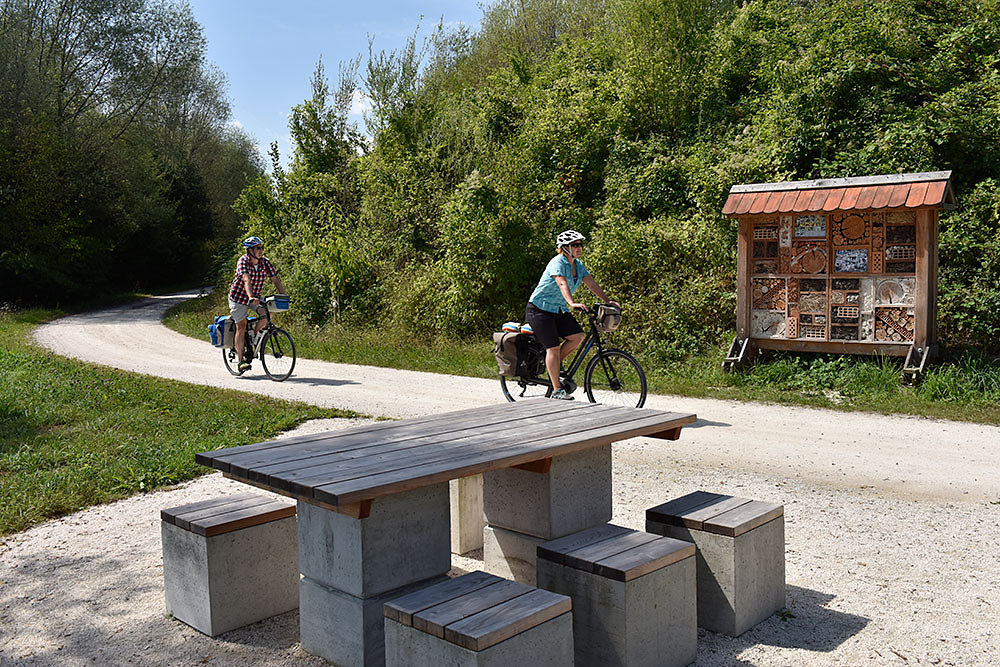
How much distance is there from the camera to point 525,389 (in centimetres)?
1019

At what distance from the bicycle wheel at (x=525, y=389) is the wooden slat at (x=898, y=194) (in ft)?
16.7

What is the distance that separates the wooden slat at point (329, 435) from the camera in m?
3.60

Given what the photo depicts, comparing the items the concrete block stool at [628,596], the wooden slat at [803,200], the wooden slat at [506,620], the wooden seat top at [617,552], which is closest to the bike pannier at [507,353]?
Result: the wooden slat at [803,200]

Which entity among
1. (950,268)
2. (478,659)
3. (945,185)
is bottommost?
(478,659)

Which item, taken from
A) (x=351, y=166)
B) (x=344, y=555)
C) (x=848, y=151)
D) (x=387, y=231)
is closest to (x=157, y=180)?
(x=351, y=166)

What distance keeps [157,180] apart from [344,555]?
122 feet

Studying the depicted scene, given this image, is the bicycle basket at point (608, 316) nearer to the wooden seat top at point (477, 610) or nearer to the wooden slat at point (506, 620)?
the wooden seat top at point (477, 610)

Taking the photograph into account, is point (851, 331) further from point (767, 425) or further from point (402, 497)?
point (402, 497)

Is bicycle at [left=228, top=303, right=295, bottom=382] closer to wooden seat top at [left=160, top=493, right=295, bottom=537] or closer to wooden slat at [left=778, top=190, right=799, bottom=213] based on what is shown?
wooden slat at [left=778, top=190, right=799, bottom=213]

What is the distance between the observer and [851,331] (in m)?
11.7

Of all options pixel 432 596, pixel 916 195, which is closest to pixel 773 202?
pixel 916 195

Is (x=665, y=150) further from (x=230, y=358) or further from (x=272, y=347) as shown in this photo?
(x=230, y=358)

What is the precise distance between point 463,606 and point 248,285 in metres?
10.4

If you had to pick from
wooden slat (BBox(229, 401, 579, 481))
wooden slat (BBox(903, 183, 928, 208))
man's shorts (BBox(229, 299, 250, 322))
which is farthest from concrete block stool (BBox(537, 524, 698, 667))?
man's shorts (BBox(229, 299, 250, 322))
